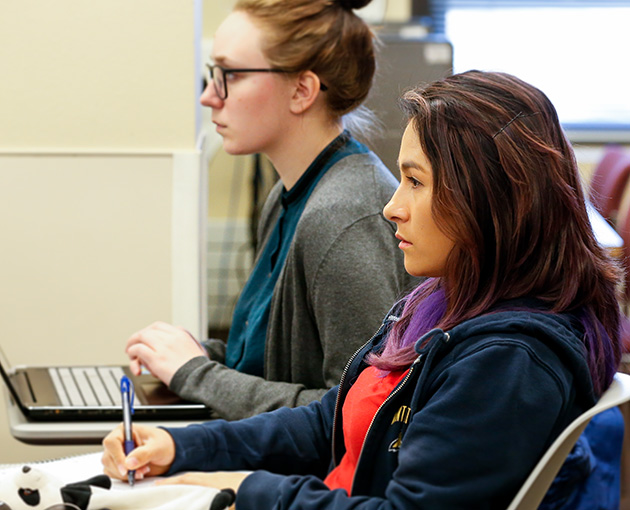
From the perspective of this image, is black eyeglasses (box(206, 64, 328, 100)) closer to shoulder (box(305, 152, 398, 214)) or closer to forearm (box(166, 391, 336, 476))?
shoulder (box(305, 152, 398, 214))

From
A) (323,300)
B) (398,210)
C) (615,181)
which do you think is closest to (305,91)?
(323,300)

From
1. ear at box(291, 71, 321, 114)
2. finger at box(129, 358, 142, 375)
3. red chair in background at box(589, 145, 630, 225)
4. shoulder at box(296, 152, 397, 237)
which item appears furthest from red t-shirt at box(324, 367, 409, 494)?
red chair in background at box(589, 145, 630, 225)

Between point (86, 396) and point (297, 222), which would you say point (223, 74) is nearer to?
point (297, 222)

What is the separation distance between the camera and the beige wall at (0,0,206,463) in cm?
190

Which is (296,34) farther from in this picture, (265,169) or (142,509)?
(265,169)

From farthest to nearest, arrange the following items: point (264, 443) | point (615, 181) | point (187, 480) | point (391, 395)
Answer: point (615, 181) → point (264, 443) → point (187, 480) → point (391, 395)

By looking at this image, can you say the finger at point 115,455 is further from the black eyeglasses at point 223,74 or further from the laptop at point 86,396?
the black eyeglasses at point 223,74

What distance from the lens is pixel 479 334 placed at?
88cm

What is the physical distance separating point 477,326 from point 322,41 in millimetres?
840

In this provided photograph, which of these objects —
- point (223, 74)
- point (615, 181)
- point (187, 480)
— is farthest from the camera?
point (615, 181)

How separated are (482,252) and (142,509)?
45 cm

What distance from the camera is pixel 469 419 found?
32.5 inches

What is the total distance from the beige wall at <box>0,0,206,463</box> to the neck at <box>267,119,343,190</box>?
38 cm

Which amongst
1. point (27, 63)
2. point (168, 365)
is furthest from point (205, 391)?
point (27, 63)
